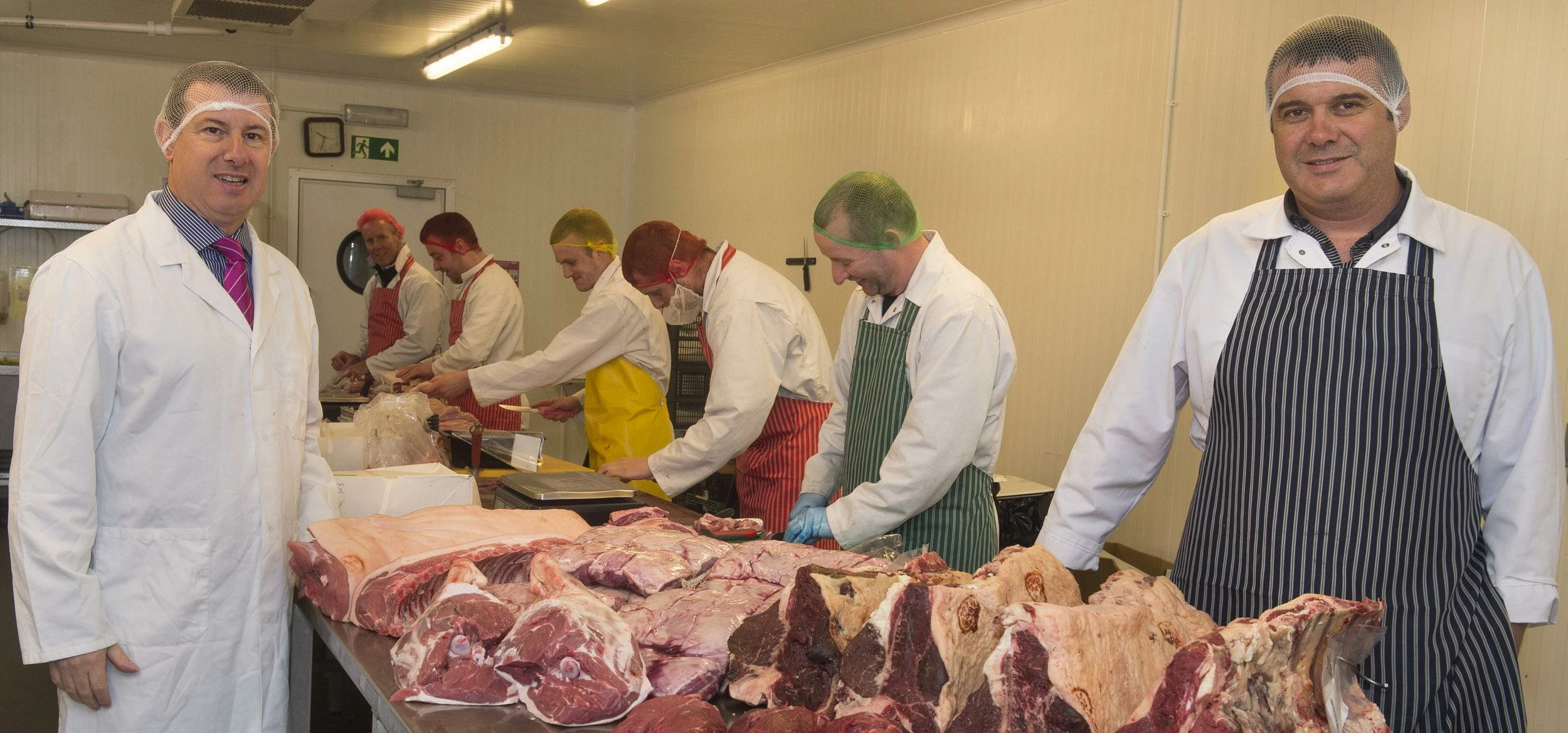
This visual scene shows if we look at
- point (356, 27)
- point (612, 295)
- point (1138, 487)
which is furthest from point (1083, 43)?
point (356, 27)

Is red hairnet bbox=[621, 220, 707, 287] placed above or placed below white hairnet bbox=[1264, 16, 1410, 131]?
below

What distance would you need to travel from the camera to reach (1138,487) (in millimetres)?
2338

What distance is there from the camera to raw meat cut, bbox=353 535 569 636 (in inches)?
92.1

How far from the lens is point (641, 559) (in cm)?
239

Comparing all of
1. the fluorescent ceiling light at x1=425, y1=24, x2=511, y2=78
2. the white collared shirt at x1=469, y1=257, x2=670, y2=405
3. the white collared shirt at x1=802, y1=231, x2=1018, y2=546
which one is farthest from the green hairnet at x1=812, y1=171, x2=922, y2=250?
the fluorescent ceiling light at x1=425, y1=24, x2=511, y2=78

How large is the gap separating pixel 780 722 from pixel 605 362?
12.8 ft

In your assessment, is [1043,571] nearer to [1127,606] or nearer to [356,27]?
[1127,606]

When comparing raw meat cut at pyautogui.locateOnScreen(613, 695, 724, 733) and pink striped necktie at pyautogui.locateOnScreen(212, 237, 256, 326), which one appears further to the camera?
pink striped necktie at pyautogui.locateOnScreen(212, 237, 256, 326)

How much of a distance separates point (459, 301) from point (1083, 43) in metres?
3.98

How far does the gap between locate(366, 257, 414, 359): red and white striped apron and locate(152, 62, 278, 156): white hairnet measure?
199 inches

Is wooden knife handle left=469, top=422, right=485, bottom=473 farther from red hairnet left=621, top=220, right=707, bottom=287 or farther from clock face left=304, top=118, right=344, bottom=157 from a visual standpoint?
clock face left=304, top=118, right=344, bottom=157

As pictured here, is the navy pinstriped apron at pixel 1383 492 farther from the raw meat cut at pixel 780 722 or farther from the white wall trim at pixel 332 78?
the white wall trim at pixel 332 78

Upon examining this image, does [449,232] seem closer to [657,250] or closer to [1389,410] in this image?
[657,250]

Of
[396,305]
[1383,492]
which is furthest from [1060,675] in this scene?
[396,305]
